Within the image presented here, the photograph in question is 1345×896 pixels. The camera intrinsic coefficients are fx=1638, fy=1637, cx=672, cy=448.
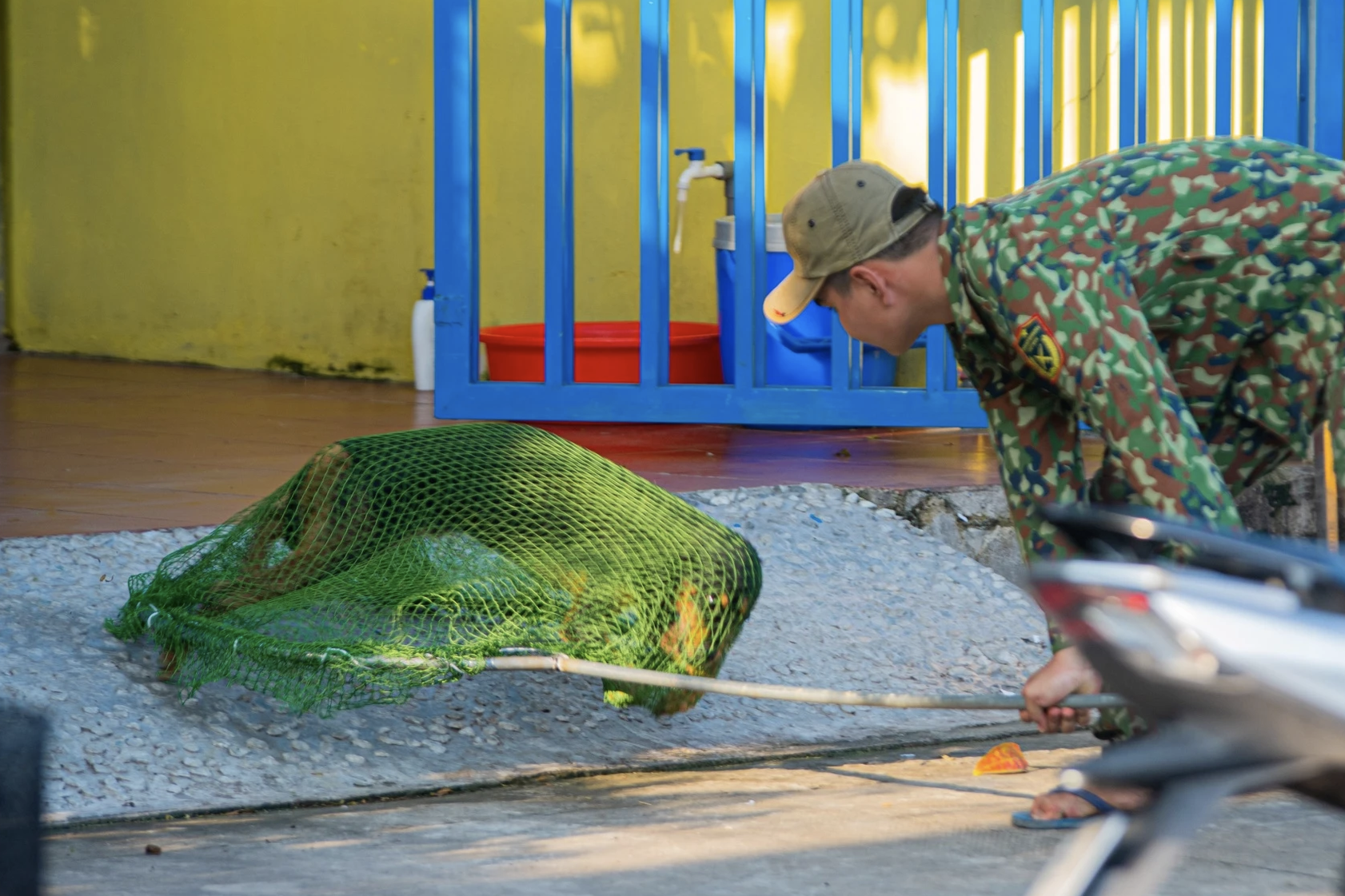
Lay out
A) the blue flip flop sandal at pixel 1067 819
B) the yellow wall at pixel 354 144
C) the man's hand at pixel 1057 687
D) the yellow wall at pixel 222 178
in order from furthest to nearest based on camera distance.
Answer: the yellow wall at pixel 222 178, the yellow wall at pixel 354 144, the blue flip flop sandal at pixel 1067 819, the man's hand at pixel 1057 687

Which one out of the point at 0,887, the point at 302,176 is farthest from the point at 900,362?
the point at 0,887

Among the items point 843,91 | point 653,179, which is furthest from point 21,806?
point 843,91

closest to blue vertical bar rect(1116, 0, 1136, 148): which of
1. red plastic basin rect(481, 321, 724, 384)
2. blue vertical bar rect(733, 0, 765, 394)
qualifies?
blue vertical bar rect(733, 0, 765, 394)

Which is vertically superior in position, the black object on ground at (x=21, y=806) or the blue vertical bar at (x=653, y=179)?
the blue vertical bar at (x=653, y=179)

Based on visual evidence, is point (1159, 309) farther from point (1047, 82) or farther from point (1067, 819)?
point (1047, 82)

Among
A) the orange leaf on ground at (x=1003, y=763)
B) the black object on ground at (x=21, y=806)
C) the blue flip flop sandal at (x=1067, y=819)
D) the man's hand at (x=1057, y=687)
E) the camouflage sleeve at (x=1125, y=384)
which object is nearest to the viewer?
the black object on ground at (x=21, y=806)

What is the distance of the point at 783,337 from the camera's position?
6.18 meters

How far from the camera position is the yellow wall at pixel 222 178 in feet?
25.1

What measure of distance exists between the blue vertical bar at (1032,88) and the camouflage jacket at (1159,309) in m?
3.01

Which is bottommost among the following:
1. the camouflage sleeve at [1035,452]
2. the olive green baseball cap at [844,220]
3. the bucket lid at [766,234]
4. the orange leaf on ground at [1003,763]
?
the orange leaf on ground at [1003,763]

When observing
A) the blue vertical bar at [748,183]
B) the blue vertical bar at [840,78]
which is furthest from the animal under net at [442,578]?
the blue vertical bar at [840,78]

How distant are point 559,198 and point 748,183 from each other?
0.65 meters

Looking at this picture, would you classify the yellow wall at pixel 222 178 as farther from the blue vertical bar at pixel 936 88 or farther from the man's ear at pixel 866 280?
the man's ear at pixel 866 280

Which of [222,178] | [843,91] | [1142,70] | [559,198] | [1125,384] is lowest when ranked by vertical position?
[1125,384]
